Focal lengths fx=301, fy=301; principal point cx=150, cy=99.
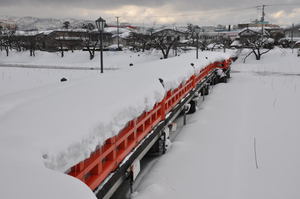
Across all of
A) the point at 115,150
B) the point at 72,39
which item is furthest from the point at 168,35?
the point at 115,150

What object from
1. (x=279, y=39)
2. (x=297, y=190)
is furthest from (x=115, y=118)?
(x=279, y=39)

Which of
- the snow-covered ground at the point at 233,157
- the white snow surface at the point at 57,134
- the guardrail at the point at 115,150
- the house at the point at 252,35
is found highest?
the house at the point at 252,35

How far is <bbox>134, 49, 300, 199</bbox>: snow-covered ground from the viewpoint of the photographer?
5.92 metres

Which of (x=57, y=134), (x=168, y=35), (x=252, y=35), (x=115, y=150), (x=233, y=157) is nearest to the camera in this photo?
(x=57, y=134)

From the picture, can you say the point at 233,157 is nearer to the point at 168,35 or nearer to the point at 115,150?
the point at 115,150

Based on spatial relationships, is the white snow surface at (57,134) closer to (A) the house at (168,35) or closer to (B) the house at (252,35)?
(A) the house at (168,35)

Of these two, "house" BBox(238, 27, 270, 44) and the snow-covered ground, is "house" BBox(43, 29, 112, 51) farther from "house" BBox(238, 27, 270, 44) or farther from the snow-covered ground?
the snow-covered ground

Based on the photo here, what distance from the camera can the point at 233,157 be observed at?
24.7 feet

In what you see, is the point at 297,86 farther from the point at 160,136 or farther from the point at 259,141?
the point at 160,136

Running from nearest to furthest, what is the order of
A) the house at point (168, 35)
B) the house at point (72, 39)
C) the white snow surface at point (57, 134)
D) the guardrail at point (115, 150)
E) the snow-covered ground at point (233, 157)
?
the white snow surface at point (57, 134) → the guardrail at point (115, 150) → the snow-covered ground at point (233, 157) → the house at point (168, 35) → the house at point (72, 39)

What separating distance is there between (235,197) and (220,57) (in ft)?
52.7

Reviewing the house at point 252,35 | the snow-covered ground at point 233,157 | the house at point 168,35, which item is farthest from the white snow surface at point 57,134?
the house at point 252,35

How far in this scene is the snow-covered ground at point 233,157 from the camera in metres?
5.92

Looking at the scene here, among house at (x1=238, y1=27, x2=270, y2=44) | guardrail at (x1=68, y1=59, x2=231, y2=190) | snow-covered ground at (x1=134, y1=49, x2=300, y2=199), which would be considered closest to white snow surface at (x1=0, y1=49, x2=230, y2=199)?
guardrail at (x1=68, y1=59, x2=231, y2=190)
